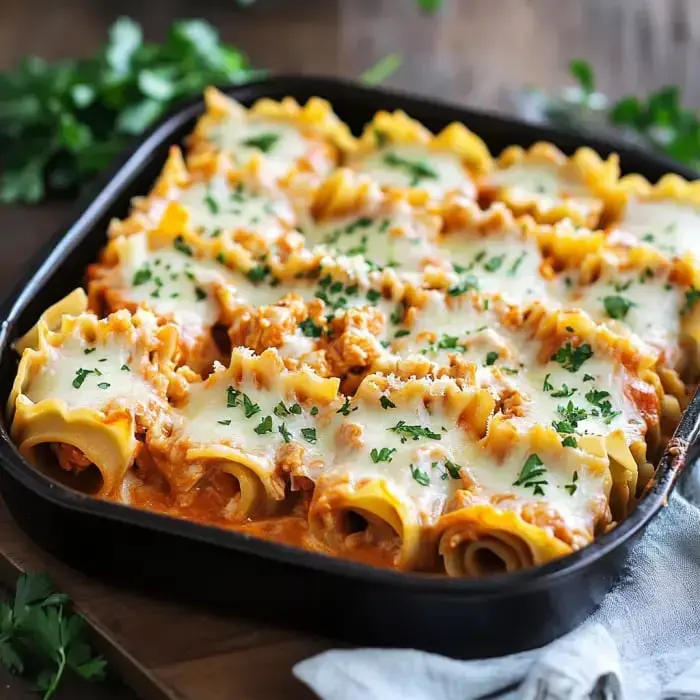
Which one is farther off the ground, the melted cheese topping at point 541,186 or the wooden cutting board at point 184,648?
the melted cheese topping at point 541,186

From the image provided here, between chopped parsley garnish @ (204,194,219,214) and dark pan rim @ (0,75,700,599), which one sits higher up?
chopped parsley garnish @ (204,194,219,214)

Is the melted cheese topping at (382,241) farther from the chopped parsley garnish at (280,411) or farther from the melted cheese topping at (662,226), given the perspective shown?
the chopped parsley garnish at (280,411)

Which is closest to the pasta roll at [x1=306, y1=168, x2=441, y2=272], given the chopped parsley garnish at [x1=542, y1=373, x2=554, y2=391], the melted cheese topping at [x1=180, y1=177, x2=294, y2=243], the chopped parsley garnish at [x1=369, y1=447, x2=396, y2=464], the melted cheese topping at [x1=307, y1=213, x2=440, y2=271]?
the melted cheese topping at [x1=307, y1=213, x2=440, y2=271]

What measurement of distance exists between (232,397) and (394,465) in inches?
18.1

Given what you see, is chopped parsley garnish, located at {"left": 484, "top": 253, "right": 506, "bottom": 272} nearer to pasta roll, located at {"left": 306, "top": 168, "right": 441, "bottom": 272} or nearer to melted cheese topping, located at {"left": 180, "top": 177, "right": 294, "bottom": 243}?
pasta roll, located at {"left": 306, "top": 168, "right": 441, "bottom": 272}

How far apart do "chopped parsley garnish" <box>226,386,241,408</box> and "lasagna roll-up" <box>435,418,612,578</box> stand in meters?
0.58

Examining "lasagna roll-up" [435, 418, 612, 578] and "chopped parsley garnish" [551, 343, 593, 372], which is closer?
"lasagna roll-up" [435, 418, 612, 578]

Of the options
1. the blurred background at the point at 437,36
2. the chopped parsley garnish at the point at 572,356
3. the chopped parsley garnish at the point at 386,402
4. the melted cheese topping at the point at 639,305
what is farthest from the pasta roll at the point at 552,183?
the blurred background at the point at 437,36

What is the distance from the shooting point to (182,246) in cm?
339

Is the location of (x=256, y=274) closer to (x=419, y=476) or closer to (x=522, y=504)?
(x=419, y=476)

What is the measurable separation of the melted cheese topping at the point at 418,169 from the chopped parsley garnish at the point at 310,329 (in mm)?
741

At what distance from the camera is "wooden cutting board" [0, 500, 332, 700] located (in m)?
2.64

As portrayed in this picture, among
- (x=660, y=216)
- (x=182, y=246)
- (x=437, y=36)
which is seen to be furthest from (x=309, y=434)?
(x=437, y=36)

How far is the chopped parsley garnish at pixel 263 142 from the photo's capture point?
388 centimetres
